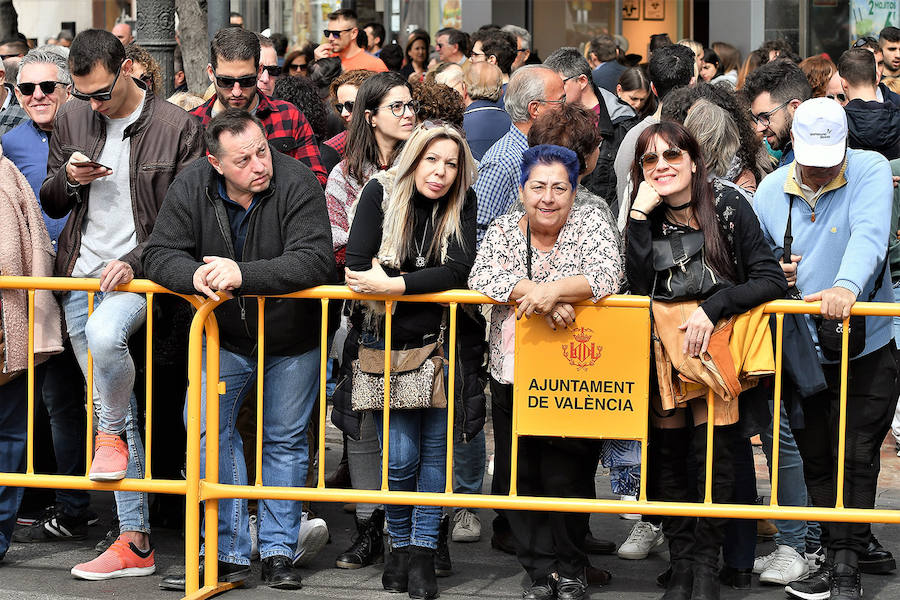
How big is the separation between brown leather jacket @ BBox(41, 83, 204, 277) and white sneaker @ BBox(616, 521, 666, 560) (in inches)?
109

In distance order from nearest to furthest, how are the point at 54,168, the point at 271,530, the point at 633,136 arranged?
the point at 271,530
the point at 54,168
the point at 633,136

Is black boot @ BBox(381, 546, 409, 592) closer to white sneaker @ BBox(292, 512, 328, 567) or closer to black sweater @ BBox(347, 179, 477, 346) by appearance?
white sneaker @ BBox(292, 512, 328, 567)

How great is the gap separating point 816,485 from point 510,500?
143 centimetres

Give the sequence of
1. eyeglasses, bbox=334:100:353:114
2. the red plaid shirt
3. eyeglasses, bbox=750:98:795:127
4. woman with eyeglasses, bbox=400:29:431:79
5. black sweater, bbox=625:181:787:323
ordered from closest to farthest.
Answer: black sweater, bbox=625:181:787:323 → eyeglasses, bbox=750:98:795:127 → the red plaid shirt → eyeglasses, bbox=334:100:353:114 → woman with eyeglasses, bbox=400:29:431:79

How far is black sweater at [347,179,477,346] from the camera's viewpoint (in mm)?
5723

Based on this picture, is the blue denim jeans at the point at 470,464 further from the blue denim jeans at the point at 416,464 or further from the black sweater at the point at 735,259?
the black sweater at the point at 735,259

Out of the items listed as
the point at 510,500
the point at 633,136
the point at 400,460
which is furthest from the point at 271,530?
the point at 633,136

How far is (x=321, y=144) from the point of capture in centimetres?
784

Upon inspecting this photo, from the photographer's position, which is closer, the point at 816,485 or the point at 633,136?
the point at 816,485

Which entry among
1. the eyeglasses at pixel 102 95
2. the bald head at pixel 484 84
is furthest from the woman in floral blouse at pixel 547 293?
the bald head at pixel 484 84

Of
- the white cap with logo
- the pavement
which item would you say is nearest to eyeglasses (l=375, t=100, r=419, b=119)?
the white cap with logo

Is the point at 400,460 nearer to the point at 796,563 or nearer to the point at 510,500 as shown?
the point at 510,500

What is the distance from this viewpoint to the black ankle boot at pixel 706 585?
18.1 feet

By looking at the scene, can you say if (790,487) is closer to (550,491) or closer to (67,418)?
(550,491)
